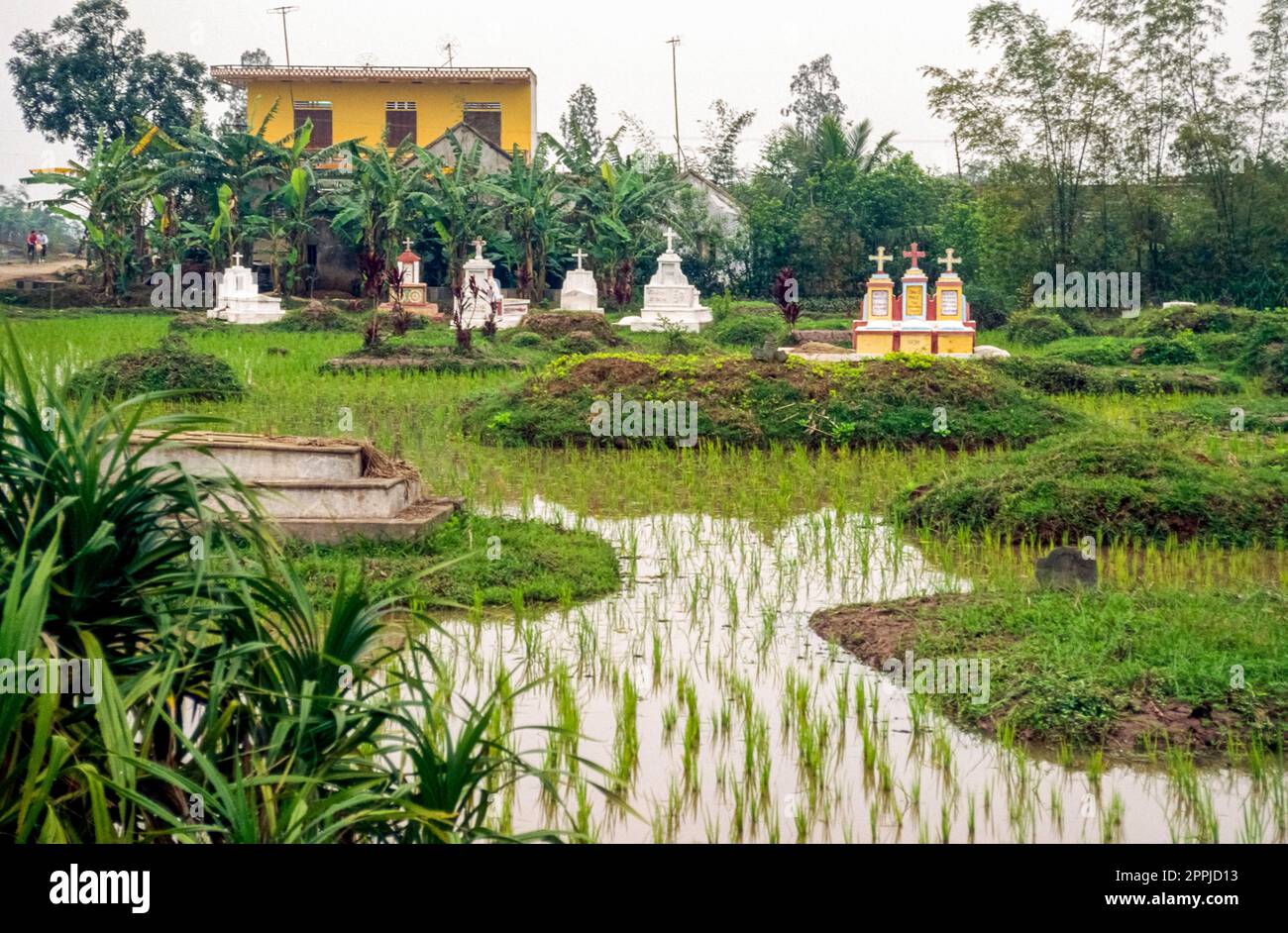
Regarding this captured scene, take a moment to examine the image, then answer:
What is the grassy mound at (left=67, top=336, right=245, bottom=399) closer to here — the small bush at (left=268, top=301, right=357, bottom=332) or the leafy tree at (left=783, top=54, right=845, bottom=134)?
the small bush at (left=268, top=301, right=357, bottom=332)

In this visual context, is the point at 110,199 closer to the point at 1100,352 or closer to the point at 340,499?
the point at 1100,352

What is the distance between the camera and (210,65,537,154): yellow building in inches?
1544

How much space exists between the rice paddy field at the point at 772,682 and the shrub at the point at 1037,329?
12.9 m

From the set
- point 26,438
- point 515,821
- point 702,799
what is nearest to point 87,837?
point 26,438

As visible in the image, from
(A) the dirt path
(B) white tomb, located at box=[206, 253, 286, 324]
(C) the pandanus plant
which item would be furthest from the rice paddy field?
(A) the dirt path

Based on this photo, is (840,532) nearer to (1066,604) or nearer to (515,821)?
(1066,604)

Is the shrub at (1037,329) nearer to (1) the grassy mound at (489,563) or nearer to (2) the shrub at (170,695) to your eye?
(1) the grassy mound at (489,563)

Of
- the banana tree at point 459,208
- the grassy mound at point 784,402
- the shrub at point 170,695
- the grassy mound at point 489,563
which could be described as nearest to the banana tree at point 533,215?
the banana tree at point 459,208

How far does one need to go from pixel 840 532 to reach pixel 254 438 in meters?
3.64

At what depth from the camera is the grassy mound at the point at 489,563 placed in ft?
25.5

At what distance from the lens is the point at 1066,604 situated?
713 centimetres

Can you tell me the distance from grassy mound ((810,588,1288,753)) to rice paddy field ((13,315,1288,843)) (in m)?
0.09

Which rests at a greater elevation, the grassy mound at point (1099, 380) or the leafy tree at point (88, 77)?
the leafy tree at point (88, 77)

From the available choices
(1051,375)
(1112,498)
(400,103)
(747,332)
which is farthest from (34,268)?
(1112,498)
